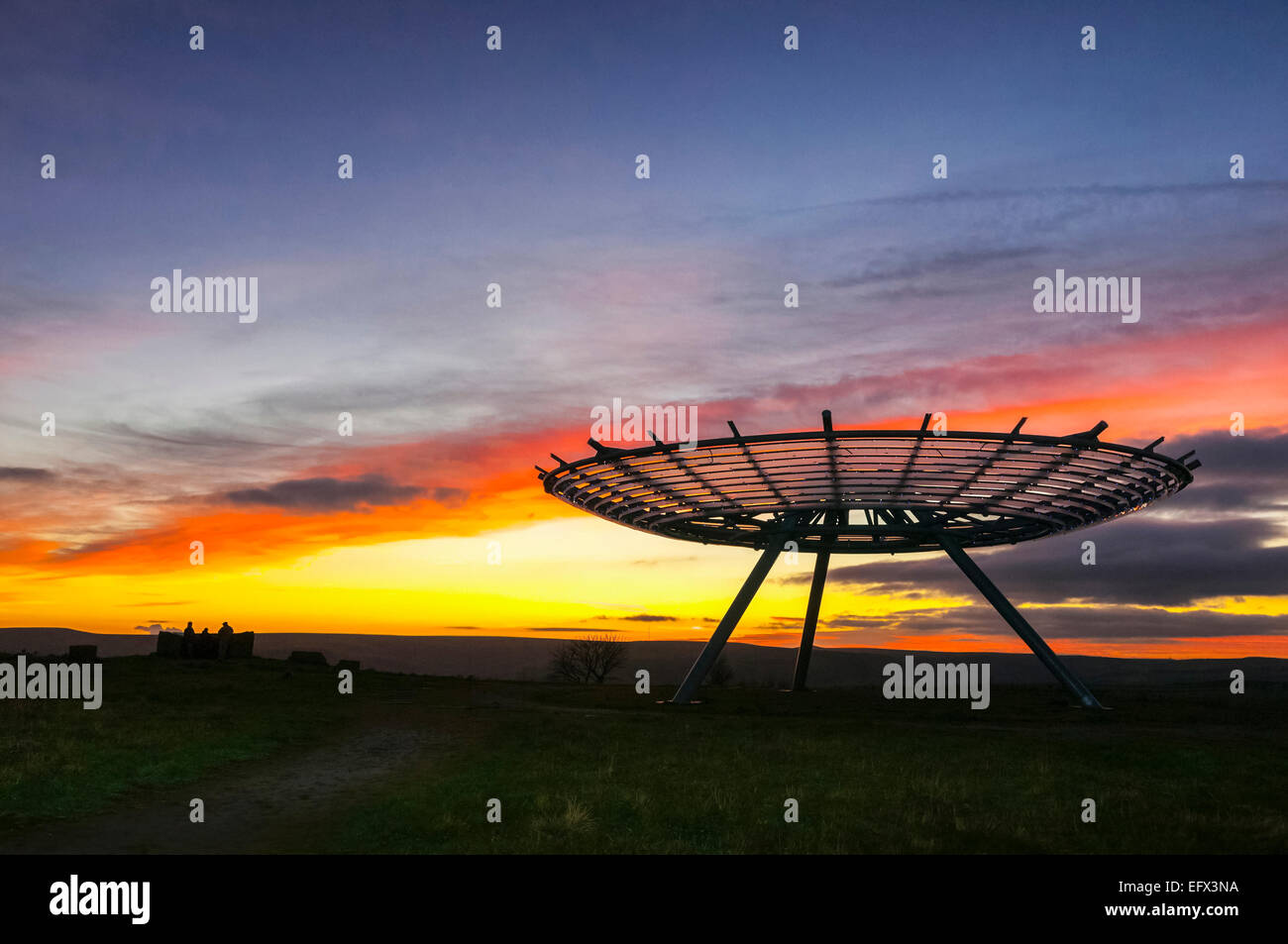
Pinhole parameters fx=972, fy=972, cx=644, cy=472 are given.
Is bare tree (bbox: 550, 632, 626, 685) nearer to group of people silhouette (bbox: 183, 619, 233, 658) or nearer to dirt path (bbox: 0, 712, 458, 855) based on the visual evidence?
group of people silhouette (bbox: 183, 619, 233, 658)

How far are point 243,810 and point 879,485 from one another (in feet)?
75.1

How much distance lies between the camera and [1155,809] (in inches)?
581

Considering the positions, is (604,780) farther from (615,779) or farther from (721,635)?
(721,635)

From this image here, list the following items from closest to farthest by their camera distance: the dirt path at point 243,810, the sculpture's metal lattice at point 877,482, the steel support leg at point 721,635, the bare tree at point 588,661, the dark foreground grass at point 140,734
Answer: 1. the dirt path at point 243,810
2. the dark foreground grass at point 140,734
3. the sculpture's metal lattice at point 877,482
4. the steel support leg at point 721,635
5. the bare tree at point 588,661

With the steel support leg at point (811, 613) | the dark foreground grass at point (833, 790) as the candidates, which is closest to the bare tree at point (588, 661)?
Result: the steel support leg at point (811, 613)

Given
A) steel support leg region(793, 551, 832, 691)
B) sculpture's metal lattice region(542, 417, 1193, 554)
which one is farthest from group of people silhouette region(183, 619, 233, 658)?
steel support leg region(793, 551, 832, 691)

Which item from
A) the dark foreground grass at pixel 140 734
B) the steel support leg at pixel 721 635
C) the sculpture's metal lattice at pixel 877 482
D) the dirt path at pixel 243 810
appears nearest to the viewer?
the dirt path at pixel 243 810

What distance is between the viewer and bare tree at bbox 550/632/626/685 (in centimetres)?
7212

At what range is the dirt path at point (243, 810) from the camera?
468 inches

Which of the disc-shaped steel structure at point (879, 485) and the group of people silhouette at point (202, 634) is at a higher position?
the disc-shaped steel structure at point (879, 485)

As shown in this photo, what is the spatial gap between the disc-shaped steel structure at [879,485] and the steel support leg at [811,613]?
4519 millimetres

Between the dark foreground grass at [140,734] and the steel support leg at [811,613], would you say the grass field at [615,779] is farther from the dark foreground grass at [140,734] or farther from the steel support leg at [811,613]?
the steel support leg at [811,613]
